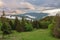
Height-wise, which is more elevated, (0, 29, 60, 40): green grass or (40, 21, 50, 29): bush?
(40, 21, 50, 29): bush

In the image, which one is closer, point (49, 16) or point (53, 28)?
point (53, 28)

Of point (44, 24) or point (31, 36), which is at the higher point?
point (44, 24)

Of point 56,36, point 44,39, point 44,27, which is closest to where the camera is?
point 44,39

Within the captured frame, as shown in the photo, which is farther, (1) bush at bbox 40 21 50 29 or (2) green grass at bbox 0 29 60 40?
(1) bush at bbox 40 21 50 29

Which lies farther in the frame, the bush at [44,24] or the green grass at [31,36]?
the bush at [44,24]

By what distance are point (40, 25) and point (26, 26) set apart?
5193 millimetres

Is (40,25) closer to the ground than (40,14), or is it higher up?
closer to the ground

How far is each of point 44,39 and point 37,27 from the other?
1257 cm

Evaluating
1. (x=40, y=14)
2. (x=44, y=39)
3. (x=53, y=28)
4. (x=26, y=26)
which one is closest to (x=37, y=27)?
(x=40, y=14)

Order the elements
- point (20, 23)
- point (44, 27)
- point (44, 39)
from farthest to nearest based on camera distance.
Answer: point (44, 27) < point (20, 23) < point (44, 39)

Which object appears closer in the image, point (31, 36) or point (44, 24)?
point (31, 36)

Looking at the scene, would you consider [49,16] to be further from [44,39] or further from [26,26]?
[44,39]

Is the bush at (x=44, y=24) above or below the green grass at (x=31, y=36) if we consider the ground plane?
above

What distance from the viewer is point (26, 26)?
25.7m
